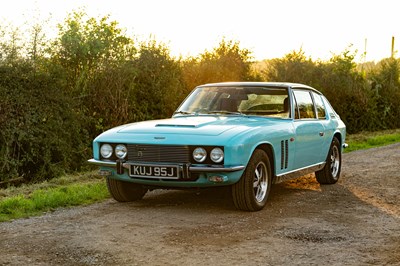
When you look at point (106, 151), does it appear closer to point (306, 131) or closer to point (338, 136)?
point (306, 131)

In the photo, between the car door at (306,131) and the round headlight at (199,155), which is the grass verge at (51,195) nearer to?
the round headlight at (199,155)

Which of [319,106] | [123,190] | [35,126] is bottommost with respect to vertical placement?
[123,190]

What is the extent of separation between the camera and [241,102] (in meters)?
9.26

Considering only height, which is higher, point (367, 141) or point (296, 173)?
point (296, 173)

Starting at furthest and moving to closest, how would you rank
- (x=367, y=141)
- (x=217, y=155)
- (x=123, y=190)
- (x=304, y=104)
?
(x=367, y=141) → (x=304, y=104) → (x=123, y=190) → (x=217, y=155)

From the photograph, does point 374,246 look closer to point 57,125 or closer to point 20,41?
point 57,125

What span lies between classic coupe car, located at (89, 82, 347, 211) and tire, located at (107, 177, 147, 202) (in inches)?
0.5

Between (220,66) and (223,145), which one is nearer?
(223,145)

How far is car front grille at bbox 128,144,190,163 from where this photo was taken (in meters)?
7.63

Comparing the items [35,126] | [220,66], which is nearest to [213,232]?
[35,126]

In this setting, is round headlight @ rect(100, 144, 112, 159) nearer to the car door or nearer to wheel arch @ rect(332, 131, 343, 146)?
the car door

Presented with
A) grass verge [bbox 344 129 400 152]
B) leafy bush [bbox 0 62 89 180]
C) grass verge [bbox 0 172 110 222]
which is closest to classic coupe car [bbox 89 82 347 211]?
grass verge [bbox 0 172 110 222]

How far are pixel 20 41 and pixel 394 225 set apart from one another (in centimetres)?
822

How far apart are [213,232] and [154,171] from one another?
126cm
